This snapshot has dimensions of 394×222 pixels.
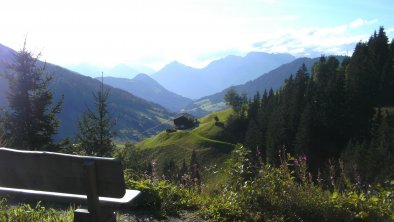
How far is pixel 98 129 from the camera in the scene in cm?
2478

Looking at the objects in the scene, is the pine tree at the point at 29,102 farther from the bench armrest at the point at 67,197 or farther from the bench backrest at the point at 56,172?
the bench backrest at the point at 56,172

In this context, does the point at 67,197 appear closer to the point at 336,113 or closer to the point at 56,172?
the point at 56,172

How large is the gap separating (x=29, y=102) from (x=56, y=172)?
778 inches

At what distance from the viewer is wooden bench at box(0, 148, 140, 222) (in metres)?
4.95

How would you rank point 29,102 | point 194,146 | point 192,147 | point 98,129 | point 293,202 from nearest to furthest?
point 293,202 → point 29,102 → point 98,129 → point 192,147 → point 194,146

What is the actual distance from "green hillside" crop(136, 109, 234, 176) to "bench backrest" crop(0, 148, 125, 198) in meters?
101

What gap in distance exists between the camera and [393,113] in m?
87.4

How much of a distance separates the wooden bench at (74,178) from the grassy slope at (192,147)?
10079cm

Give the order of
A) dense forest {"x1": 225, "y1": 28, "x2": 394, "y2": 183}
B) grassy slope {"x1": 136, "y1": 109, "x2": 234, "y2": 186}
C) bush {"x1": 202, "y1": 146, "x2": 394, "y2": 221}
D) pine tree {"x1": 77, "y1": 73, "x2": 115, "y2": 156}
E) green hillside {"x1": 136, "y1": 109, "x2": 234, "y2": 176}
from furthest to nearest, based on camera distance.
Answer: green hillside {"x1": 136, "y1": 109, "x2": 234, "y2": 176} → grassy slope {"x1": 136, "y1": 109, "x2": 234, "y2": 186} → dense forest {"x1": 225, "y1": 28, "x2": 394, "y2": 183} → pine tree {"x1": 77, "y1": 73, "x2": 115, "y2": 156} → bush {"x1": 202, "y1": 146, "x2": 394, "y2": 221}

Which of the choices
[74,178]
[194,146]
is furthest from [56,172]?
[194,146]

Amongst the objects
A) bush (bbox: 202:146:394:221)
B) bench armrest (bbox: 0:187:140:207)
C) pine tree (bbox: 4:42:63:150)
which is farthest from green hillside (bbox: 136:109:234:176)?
bench armrest (bbox: 0:187:140:207)

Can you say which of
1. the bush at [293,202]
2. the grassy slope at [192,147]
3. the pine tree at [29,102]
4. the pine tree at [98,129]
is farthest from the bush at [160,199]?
the grassy slope at [192,147]

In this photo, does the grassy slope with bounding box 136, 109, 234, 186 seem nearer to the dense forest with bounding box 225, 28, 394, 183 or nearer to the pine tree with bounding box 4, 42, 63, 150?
the dense forest with bounding box 225, 28, 394, 183

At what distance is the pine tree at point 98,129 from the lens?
24.3 meters
